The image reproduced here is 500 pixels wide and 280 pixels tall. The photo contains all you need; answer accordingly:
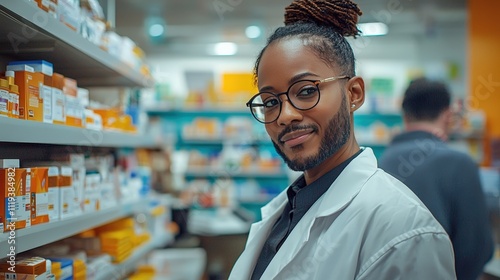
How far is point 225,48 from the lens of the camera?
7.99 m

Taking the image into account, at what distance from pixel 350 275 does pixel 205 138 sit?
6035mm

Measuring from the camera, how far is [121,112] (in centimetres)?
256

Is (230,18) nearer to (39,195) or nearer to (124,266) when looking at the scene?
(124,266)

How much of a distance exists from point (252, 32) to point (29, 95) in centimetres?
650

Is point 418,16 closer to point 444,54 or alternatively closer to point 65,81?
point 444,54

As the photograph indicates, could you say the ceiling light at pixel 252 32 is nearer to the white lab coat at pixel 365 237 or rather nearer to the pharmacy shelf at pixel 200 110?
the pharmacy shelf at pixel 200 110

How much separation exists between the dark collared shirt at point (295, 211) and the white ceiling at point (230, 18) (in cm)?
459

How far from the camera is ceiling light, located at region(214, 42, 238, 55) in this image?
794 centimetres

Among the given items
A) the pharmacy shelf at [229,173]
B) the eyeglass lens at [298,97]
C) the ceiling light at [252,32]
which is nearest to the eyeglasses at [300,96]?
the eyeglass lens at [298,97]

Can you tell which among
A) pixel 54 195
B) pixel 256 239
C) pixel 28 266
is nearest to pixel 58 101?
pixel 54 195

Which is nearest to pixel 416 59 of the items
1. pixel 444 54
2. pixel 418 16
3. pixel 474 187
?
pixel 444 54

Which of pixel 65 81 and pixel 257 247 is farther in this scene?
pixel 65 81

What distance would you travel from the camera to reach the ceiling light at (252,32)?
24.6ft

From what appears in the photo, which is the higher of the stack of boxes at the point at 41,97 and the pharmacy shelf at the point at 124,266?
the stack of boxes at the point at 41,97
